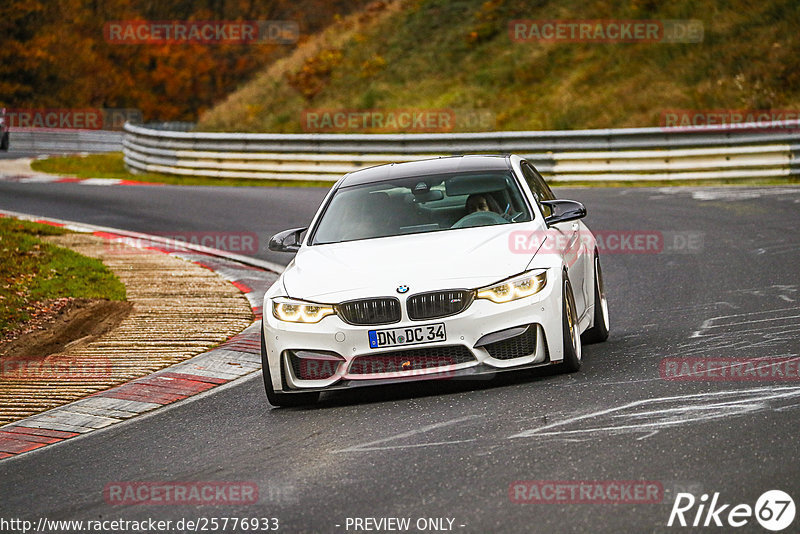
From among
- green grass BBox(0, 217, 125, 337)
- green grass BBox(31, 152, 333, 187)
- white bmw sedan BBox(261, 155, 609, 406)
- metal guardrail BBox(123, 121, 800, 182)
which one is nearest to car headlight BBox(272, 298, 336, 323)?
white bmw sedan BBox(261, 155, 609, 406)

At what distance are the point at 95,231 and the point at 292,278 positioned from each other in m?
11.2

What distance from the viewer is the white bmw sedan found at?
741 centimetres

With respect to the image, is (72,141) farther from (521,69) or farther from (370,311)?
(370,311)

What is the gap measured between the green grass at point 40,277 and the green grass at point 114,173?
971 centimetres

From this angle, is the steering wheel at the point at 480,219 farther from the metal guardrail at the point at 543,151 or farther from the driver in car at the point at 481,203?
the metal guardrail at the point at 543,151

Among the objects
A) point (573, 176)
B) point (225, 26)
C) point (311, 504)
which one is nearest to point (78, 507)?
point (311, 504)

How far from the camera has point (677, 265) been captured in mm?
12898

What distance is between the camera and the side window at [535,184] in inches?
364

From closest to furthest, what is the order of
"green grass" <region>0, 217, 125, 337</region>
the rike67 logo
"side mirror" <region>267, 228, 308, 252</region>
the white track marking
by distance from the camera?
the rike67 logo
the white track marking
"side mirror" <region>267, 228, 308, 252</region>
"green grass" <region>0, 217, 125, 337</region>

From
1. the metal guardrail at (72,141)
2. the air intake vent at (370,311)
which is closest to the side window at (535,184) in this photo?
the air intake vent at (370,311)

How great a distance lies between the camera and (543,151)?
2292cm

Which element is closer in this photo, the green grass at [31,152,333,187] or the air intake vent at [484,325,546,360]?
the air intake vent at [484,325,546,360]

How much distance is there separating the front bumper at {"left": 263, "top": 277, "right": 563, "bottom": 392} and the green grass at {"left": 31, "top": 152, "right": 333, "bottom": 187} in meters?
17.2

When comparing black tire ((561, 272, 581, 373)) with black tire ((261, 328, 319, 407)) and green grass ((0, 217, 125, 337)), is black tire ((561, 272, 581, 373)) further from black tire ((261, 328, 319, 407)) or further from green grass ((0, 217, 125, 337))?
green grass ((0, 217, 125, 337))
